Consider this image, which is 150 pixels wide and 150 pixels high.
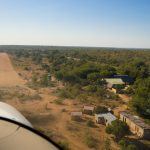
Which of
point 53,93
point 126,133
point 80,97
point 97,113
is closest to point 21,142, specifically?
point 126,133

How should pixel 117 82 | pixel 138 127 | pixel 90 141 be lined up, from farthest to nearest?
pixel 117 82
pixel 138 127
pixel 90 141

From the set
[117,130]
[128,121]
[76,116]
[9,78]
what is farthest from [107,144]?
[9,78]

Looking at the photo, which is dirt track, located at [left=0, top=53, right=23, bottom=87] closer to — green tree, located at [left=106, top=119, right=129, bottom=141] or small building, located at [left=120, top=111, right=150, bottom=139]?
small building, located at [left=120, top=111, right=150, bottom=139]

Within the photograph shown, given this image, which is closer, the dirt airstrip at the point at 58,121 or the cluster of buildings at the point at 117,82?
the dirt airstrip at the point at 58,121

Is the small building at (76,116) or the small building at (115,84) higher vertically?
the small building at (76,116)

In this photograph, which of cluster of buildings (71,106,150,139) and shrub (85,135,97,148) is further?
cluster of buildings (71,106,150,139)

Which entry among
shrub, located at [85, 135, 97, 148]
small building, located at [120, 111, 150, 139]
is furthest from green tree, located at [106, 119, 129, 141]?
shrub, located at [85, 135, 97, 148]

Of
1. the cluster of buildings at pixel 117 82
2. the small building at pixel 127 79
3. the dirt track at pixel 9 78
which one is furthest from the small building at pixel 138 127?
the dirt track at pixel 9 78

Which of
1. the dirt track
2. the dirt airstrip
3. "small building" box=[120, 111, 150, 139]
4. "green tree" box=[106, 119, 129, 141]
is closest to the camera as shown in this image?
the dirt airstrip

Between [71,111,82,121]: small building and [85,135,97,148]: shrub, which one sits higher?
[85,135,97,148]: shrub

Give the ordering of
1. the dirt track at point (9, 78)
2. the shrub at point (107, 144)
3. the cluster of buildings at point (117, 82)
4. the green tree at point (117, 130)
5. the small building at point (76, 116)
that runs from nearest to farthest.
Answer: the shrub at point (107, 144), the green tree at point (117, 130), the small building at point (76, 116), the cluster of buildings at point (117, 82), the dirt track at point (9, 78)

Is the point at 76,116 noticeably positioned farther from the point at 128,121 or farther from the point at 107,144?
the point at 107,144

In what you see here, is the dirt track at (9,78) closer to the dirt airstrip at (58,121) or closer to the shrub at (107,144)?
the dirt airstrip at (58,121)
